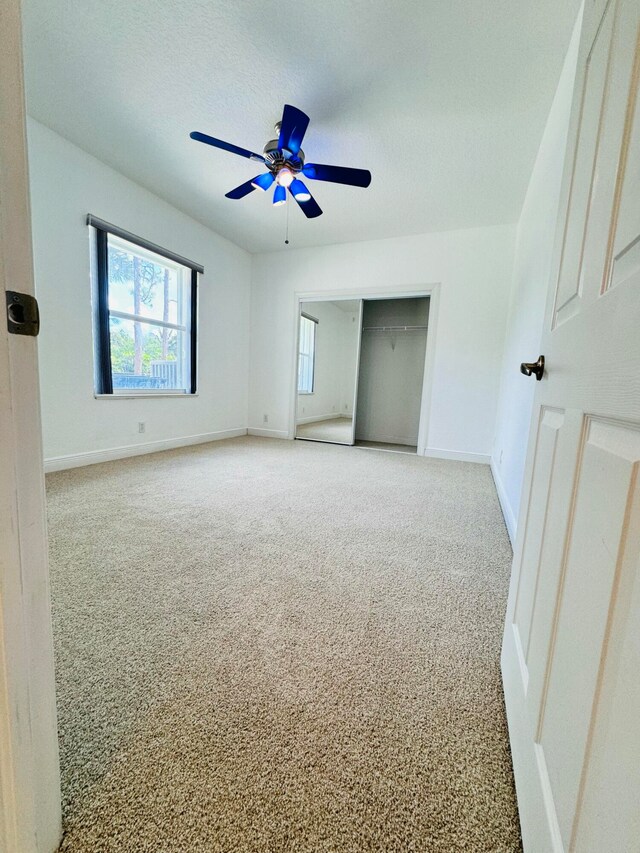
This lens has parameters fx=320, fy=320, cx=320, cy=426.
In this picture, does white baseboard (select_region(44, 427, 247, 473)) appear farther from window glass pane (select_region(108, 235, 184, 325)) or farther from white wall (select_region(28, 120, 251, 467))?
window glass pane (select_region(108, 235, 184, 325))

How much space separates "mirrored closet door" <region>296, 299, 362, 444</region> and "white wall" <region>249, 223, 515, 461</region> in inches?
46.2

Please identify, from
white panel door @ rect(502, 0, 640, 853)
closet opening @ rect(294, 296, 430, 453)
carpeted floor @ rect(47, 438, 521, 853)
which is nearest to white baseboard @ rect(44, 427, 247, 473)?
carpeted floor @ rect(47, 438, 521, 853)

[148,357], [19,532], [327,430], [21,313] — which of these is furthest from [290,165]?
[327,430]

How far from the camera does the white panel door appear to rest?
1.15 ft

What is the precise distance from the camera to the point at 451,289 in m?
3.70

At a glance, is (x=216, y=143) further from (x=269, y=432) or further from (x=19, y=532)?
(x=269, y=432)

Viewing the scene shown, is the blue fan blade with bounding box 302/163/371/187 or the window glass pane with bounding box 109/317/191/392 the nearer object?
the blue fan blade with bounding box 302/163/371/187

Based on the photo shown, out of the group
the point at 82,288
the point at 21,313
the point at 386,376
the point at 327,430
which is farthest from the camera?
the point at 327,430

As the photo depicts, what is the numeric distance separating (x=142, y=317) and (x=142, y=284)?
347 millimetres

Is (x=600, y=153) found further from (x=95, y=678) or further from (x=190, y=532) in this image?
(x=190, y=532)

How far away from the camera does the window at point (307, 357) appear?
19.1 feet

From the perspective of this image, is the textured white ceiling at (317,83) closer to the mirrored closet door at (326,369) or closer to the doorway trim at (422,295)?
the doorway trim at (422,295)

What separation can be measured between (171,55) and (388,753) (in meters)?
3.17

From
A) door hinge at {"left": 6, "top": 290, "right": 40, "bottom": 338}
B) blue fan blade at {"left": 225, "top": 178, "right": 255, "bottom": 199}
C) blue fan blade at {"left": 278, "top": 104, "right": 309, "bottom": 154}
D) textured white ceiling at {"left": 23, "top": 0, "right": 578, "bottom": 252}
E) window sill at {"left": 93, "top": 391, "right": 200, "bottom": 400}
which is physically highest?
textured white ceiling at {"left": 23, "top": 0, "right": 578, "bottom": 252}
